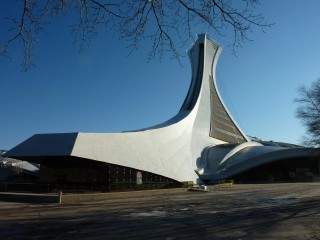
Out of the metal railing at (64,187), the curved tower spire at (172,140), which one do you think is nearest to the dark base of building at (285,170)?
the curved tower spire at (172,140)

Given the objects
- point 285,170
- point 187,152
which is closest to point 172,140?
point 187,152

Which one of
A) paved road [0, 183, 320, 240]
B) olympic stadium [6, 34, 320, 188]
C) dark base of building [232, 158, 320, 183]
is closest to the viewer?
paved road [0, 183, 320, 240]

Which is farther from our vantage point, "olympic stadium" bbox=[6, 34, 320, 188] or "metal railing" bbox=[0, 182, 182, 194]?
"olympic stadium" bbox=[6, 34, 320, 188]

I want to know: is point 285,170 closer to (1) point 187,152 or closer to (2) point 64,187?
(1) point 187,152

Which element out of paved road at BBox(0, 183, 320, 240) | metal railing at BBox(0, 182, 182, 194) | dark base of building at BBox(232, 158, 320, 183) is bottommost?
paved road at BBox(0, 183, 320, 240)

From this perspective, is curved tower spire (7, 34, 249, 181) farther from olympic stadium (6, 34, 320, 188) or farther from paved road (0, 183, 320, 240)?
paved road (0, 183, 320, 240)

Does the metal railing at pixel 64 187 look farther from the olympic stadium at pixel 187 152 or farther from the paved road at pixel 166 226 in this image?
the paved road at pixel 166 226

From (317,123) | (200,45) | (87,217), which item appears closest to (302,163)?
(200,45)

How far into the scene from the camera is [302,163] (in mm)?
58375

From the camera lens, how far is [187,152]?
48.7 metres

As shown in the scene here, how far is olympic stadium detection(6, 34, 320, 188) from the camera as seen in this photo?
31766mm

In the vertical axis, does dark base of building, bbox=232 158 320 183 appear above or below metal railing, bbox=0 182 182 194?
above

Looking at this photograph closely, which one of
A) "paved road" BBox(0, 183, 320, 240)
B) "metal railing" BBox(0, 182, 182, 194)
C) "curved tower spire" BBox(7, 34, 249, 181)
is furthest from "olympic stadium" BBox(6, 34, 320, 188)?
"paved road" BBox(0, 183, 320, 240)

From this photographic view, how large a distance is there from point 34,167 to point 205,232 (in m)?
65.8
